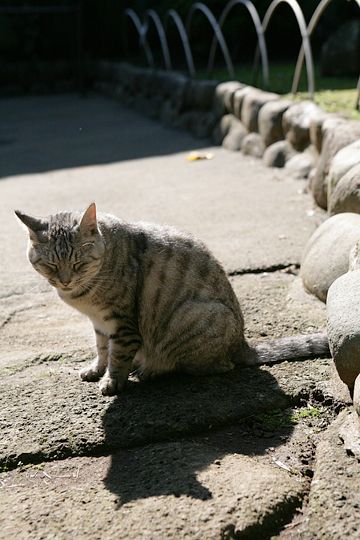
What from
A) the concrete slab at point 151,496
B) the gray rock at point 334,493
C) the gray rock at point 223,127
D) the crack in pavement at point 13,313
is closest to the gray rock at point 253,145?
the gray rock at point 223,127

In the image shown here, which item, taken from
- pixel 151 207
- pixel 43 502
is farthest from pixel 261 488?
pixel 151 207

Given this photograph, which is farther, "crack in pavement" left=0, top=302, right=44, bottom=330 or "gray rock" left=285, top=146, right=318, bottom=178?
"gray rock" left=285, top=146, right=318, bottom=178

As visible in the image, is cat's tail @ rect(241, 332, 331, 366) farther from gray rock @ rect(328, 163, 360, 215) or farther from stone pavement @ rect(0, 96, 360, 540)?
gray rock @ rect(328, 163, 360, 215)

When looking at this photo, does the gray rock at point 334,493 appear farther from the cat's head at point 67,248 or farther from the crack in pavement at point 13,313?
the crack in pavement at point 13,313

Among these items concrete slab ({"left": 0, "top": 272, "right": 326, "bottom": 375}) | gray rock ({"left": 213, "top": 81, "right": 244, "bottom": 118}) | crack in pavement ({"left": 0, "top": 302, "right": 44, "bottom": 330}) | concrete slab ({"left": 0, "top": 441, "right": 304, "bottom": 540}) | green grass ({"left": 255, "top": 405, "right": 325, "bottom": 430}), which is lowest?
crack in pavement ({"left": 0, "top": 302, "right": 44, "bottom": 330})

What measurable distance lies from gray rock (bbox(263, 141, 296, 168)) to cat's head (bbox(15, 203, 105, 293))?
4.45m

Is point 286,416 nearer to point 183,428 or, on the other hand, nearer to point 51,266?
point 183,428

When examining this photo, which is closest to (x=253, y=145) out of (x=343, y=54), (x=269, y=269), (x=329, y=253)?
(x=343, y=54)

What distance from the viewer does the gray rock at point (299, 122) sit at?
22.5ft

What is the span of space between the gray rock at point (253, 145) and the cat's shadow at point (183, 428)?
500 cm

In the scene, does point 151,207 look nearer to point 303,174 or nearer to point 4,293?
point 303,174

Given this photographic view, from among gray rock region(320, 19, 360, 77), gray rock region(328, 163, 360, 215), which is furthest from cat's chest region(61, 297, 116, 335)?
gray rock region(320, 19, 360, 77)

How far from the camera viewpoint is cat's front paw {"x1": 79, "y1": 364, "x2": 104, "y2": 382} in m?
3.52

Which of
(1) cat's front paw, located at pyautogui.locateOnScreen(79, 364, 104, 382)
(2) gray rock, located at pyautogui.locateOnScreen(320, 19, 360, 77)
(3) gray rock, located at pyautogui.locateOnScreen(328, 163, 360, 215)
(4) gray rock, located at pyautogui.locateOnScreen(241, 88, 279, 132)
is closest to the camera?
(1) cat's front paw, located at pyautogui.locateOnScreen(79, 364, 104, 382)
